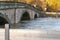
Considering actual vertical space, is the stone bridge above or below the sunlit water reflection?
above

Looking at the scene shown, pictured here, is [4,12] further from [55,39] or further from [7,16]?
[55,39]

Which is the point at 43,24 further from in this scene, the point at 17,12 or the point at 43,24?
the point at 17,12

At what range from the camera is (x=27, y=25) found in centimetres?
110

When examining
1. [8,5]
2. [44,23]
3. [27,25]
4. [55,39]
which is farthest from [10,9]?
[55,39]

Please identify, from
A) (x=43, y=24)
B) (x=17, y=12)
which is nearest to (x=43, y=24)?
(x=43, y=24)

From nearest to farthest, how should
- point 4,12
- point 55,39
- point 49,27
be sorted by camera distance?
point 55,39 → point 49,27 → point 4,12

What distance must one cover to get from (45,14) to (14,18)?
0.26 meters

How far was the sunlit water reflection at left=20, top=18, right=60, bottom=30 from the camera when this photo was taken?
1085mm

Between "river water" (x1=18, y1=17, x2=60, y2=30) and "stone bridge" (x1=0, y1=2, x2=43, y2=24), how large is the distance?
0.05m

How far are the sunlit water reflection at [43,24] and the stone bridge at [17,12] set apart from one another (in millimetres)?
46

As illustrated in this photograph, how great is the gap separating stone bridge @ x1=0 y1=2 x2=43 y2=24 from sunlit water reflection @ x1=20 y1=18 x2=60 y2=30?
5 centimetres

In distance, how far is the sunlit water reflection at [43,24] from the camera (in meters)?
1.08

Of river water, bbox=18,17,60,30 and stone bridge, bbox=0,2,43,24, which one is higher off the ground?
stone bridge, bbox=0,2,43,24

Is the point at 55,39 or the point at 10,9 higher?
the point at 10,9
